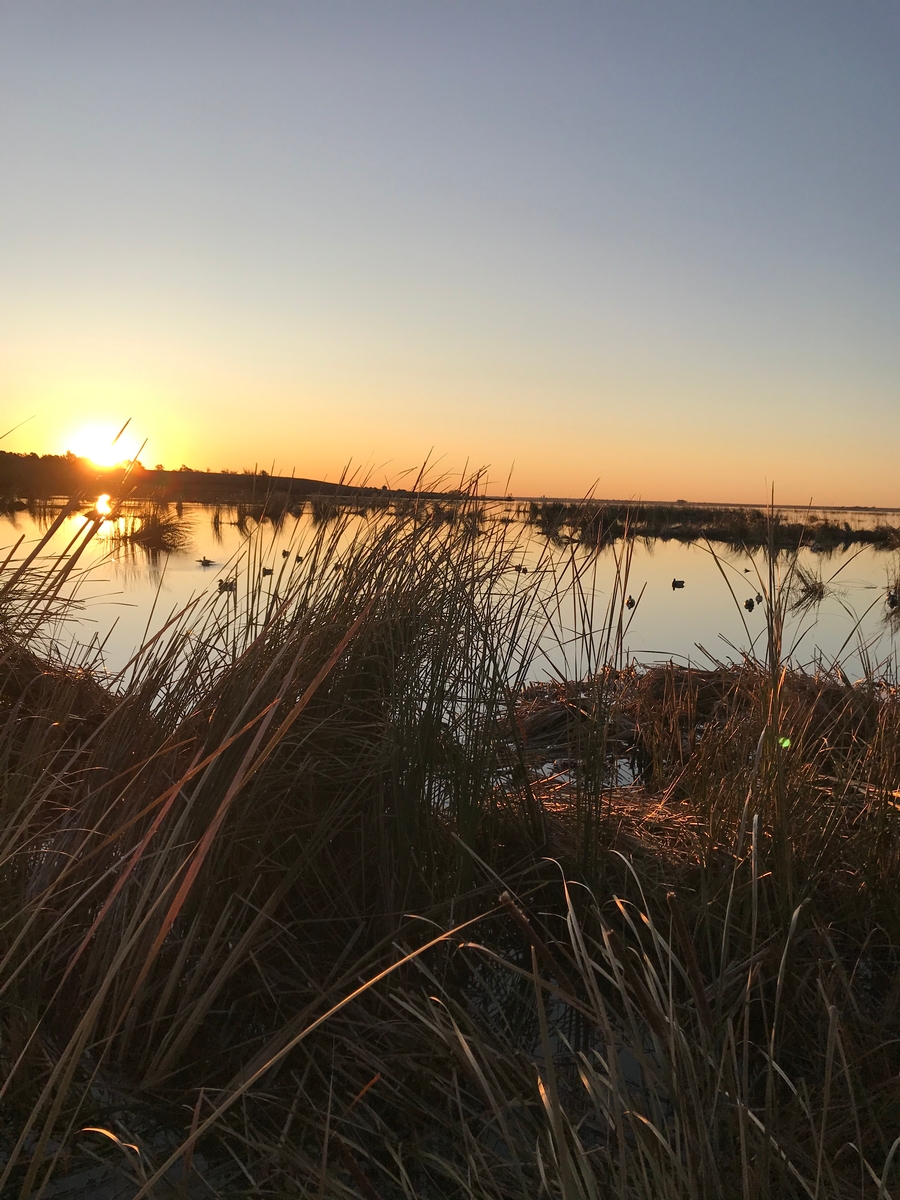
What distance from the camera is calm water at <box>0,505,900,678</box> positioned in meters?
4.36

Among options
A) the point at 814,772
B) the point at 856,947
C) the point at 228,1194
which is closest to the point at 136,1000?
the point at 228,1194

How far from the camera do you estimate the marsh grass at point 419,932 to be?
1089 millimetres

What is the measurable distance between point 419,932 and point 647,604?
290 inches

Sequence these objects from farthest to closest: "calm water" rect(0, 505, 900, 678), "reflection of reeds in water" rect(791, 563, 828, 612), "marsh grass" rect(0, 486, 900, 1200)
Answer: "calm water" rect(0, 505, 900, 678) → "reflection of reeds in water" rect(791, 563, 828, 612) → "marsh grass" rect(0, 486, 900, 1200)

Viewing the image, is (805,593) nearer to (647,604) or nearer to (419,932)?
(419,932)

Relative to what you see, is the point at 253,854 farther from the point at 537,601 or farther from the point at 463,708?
the point at 537,601

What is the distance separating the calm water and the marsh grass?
40 centimetres

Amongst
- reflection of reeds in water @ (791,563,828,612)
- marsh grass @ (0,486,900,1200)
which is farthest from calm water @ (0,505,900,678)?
marsh grass @ (0,486,900,1200)

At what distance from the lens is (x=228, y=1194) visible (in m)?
1.13

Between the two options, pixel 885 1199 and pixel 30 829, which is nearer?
pixel 885 1199

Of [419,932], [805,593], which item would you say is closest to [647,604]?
[805,593]

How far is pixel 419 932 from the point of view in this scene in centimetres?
167

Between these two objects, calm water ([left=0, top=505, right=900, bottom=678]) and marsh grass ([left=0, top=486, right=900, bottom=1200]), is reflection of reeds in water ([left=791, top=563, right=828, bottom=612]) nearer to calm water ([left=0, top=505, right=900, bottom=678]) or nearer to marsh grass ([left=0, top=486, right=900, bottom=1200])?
calm water ([left=0, top=505, right=900, bottom=678])

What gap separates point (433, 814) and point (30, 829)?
2.70ft
